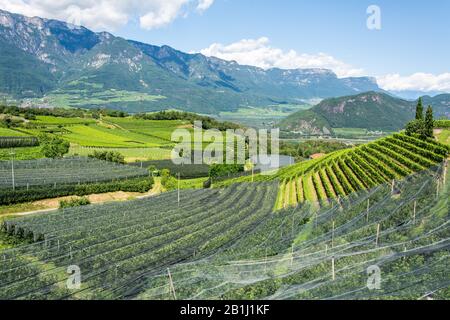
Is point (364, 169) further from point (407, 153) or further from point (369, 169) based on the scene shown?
point (407, 153)

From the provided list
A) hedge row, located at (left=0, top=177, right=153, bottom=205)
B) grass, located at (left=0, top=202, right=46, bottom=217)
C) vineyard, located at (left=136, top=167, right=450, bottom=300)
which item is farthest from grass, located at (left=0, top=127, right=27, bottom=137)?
vineyard, located at (left=136, top=167, right=450, bottom=300)

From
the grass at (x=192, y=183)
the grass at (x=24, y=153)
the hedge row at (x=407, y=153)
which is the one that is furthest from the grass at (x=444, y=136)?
the grass at (x=24, y=153)

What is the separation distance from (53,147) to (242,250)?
4968 cm

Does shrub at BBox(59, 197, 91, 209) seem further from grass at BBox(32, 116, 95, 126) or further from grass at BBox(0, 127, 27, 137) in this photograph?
grass at BBox(32, 116, 95, 126)

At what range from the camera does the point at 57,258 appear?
64.5 feet

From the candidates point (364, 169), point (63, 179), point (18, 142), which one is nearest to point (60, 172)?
point (63, 179)

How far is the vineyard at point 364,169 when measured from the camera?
29.4 metres

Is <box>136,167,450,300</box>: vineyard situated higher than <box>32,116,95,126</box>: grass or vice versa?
<box>32,116,95,126</box>: grass

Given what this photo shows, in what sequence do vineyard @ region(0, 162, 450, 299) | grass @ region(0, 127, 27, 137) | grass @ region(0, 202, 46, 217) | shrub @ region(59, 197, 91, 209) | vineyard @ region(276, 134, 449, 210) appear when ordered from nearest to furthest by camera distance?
1. vineyard @ region(0, 162, 450, 299)
2. vineyard @ region(276, 134, 449, 210)
3. grass @ region(0, 202, 46, 217)
4. shrub @ region(59, 197, 91, 209)
5. grass @ region(0, 127, 27, 137)

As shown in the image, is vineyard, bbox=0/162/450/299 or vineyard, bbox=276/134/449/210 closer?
vineyard, bbox=0/162/450/299

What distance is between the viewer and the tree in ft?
195

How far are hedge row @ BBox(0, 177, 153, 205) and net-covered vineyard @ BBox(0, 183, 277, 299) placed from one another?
9.33 m

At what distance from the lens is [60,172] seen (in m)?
47.8
